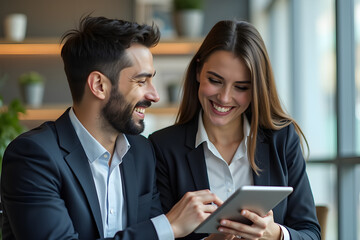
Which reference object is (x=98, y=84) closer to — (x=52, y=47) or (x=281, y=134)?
(x=281, y=134)

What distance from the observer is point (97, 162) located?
81.2 inches

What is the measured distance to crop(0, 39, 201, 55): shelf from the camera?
536 cm

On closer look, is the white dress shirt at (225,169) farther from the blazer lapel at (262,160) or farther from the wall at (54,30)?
the wall at (54,30)

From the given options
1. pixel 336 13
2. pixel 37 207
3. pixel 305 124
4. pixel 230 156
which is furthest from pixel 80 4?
pixel 37 207

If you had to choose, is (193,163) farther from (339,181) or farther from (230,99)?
(339,181)

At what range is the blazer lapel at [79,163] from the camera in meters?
1.96

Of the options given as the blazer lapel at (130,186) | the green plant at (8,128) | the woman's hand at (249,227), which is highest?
the blazer lapel at (130,186)

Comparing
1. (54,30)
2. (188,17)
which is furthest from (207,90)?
(54,30)

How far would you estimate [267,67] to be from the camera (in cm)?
227

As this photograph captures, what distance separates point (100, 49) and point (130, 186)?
1.63ft

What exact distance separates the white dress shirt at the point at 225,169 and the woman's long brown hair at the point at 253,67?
0.14 feet

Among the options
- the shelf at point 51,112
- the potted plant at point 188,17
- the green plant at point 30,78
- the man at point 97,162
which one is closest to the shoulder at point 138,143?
the man at point 97,162

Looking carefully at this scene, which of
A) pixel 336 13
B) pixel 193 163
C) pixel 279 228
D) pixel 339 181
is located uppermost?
pixel 336 13

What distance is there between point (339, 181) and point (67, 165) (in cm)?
196
